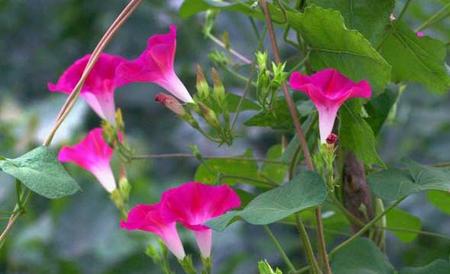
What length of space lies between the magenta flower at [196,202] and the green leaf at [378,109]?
192mm

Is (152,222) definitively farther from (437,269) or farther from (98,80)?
(437,269)

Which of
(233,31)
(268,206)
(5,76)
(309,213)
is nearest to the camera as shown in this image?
(268,206)

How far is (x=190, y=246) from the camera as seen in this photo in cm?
212

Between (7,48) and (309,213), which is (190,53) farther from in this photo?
(309,213)

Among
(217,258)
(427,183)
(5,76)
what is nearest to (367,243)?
(427,183)

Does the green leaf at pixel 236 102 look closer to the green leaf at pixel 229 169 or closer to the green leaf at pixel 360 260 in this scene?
the green leaf at pixel 229 169

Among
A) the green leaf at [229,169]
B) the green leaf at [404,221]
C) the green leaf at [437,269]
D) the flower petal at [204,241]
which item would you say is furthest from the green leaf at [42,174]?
the green leaf at [404,221]

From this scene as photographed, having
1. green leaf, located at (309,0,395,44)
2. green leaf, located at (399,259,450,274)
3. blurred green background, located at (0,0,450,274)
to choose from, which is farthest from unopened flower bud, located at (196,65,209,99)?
blurred green background, located at (0,0,450,274)

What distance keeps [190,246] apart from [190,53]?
23.8 inches

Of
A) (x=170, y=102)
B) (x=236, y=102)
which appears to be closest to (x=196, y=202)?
(x=170, y=102)

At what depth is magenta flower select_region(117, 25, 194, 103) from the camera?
886mm

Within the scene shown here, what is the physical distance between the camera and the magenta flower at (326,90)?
31.6 inches

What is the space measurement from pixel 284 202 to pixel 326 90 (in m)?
0.11

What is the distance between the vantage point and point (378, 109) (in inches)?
37.8
